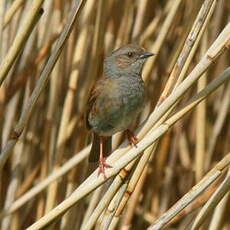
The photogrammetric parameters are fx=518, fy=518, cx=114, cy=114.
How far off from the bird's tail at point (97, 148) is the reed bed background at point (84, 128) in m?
0.04

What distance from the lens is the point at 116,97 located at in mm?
2832

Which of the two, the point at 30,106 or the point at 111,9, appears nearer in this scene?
the point at 30,106

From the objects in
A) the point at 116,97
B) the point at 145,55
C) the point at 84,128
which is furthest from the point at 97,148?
the point at 145,55

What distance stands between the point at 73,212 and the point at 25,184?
1.78 feet

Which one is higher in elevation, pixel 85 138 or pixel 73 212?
pixel 85 138

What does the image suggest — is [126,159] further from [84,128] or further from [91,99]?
[84,128]

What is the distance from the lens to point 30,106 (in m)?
1.94

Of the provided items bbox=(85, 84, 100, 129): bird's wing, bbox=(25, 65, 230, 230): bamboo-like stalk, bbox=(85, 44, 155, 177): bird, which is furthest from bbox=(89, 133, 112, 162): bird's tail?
bbox=(25, 65, 230, 230): bamboo-like stalk

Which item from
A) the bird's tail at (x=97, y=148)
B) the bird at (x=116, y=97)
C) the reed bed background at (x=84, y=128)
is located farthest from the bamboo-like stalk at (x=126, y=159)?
the bird's tail at (x=97, y=148)

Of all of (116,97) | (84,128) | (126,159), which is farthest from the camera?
(84,128)

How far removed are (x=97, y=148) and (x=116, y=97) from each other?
350 millimetres

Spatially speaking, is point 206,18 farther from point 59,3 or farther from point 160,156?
point 160,156

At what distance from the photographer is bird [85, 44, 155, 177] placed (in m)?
2.78

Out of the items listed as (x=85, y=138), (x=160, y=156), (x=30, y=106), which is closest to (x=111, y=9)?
(x=85, y=138)
